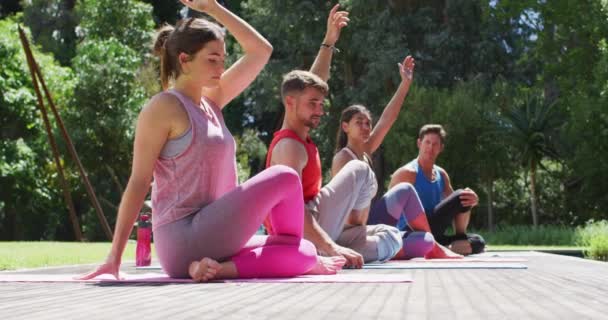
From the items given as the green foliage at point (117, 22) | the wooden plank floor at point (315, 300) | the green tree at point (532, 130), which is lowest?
the wooden plank floor at point (315, 300)

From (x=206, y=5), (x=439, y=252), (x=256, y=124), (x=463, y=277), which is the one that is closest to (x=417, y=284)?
(x=463, y=277)

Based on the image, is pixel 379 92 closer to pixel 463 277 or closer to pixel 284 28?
pixel 284 28

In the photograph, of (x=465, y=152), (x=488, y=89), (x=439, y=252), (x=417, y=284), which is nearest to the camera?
(x=417, y=284)

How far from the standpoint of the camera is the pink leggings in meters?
3.56

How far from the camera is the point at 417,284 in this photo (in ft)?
10.9

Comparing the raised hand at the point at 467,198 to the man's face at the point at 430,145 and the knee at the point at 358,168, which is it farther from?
the knee at the point at 358,168

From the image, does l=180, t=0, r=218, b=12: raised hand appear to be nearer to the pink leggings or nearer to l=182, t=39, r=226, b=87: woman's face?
l=182, t=39, r=226, b=87: woman's face

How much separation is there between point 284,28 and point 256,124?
7808 millimetres

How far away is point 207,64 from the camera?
12.3 feet

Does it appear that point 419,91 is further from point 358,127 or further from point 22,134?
point 358,127

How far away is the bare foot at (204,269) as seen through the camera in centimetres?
347

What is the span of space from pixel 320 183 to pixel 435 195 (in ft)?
8.62

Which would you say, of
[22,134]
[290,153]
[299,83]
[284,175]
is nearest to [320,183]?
[290,153]

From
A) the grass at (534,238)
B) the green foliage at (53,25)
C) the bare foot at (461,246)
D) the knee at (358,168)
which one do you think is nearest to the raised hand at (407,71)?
the knee at (358,168)
